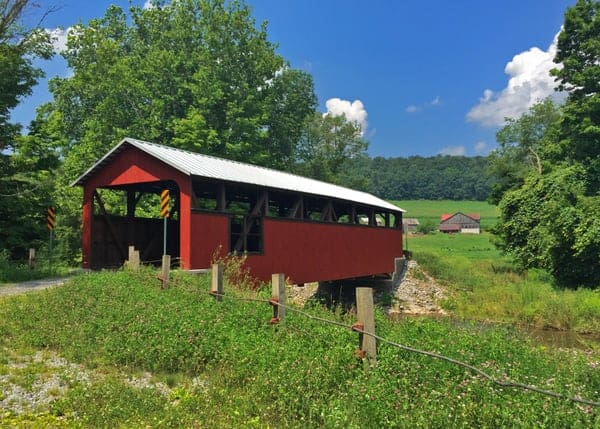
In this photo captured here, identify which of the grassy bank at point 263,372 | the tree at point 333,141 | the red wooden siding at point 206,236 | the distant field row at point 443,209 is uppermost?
the tree at point 333,141

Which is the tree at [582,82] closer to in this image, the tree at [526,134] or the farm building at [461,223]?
the tree at [526,134]


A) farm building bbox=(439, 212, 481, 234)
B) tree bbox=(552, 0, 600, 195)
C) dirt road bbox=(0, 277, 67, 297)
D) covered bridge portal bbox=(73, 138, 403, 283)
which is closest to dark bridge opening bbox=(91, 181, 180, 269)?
covered bridge portal bbox=(73, 138, 403, 283)

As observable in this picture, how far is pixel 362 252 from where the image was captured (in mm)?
20922

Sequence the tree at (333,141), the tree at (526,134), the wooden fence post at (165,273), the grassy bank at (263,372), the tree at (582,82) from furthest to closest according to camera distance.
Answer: the tree at (333,141) < the tree at (526,134) < the tree at (582,82) < the wooden fence post at (165,273) < the grassy bank at (263,372)

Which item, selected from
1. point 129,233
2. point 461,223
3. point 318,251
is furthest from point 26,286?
point 461,223

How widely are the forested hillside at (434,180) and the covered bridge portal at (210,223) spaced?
85.1 meters

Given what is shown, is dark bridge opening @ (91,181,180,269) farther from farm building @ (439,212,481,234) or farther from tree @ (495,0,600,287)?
farm building @ (439,212,481,234)

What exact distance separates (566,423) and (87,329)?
6377 millimetres

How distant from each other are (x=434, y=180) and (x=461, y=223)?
1053 inches

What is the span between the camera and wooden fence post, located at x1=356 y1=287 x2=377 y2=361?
509cm

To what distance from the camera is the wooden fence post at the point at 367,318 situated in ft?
16.7

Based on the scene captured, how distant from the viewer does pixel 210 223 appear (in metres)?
13.2

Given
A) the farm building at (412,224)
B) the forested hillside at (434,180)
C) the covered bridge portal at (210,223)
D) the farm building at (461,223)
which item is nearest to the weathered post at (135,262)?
the covered bridge portal at (210,223)

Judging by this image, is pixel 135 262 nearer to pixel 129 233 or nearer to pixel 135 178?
pixel 135 178
